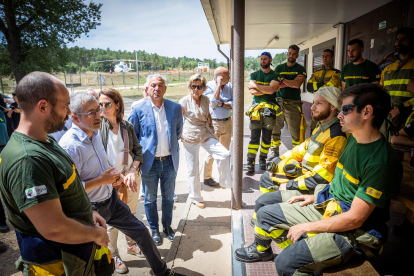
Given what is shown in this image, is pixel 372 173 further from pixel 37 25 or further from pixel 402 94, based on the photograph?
pixel 37 25

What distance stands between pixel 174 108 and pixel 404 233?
292 cm

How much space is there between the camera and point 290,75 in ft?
16.2

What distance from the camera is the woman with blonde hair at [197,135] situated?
12.6 ft

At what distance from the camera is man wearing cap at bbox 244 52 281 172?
15.2ft

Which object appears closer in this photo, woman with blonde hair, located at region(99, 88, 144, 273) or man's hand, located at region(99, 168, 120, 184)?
man's hand, located at region(99, 168, 120, 184)

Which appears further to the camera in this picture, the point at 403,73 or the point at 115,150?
the point at 403,73

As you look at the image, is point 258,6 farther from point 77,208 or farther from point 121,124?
point 77,208

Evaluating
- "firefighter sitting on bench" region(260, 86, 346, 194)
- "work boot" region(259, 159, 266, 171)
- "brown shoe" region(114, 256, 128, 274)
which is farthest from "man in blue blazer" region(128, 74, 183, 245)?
"work boot" region(259, 159, 266, 171)

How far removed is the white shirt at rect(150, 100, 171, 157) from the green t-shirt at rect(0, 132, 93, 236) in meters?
1.67

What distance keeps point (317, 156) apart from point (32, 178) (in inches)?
90.6

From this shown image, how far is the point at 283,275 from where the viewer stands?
1840 mm

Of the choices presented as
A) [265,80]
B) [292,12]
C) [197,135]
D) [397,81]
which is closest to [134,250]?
[197,135]

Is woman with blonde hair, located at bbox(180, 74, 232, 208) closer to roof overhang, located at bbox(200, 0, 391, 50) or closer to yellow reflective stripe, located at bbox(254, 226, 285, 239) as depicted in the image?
yellow reflective stripe, located at bbox(254, 226, 285, 239)

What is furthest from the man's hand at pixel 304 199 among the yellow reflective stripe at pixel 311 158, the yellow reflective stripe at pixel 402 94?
the yellow reflective stripe at pixel 402 94
